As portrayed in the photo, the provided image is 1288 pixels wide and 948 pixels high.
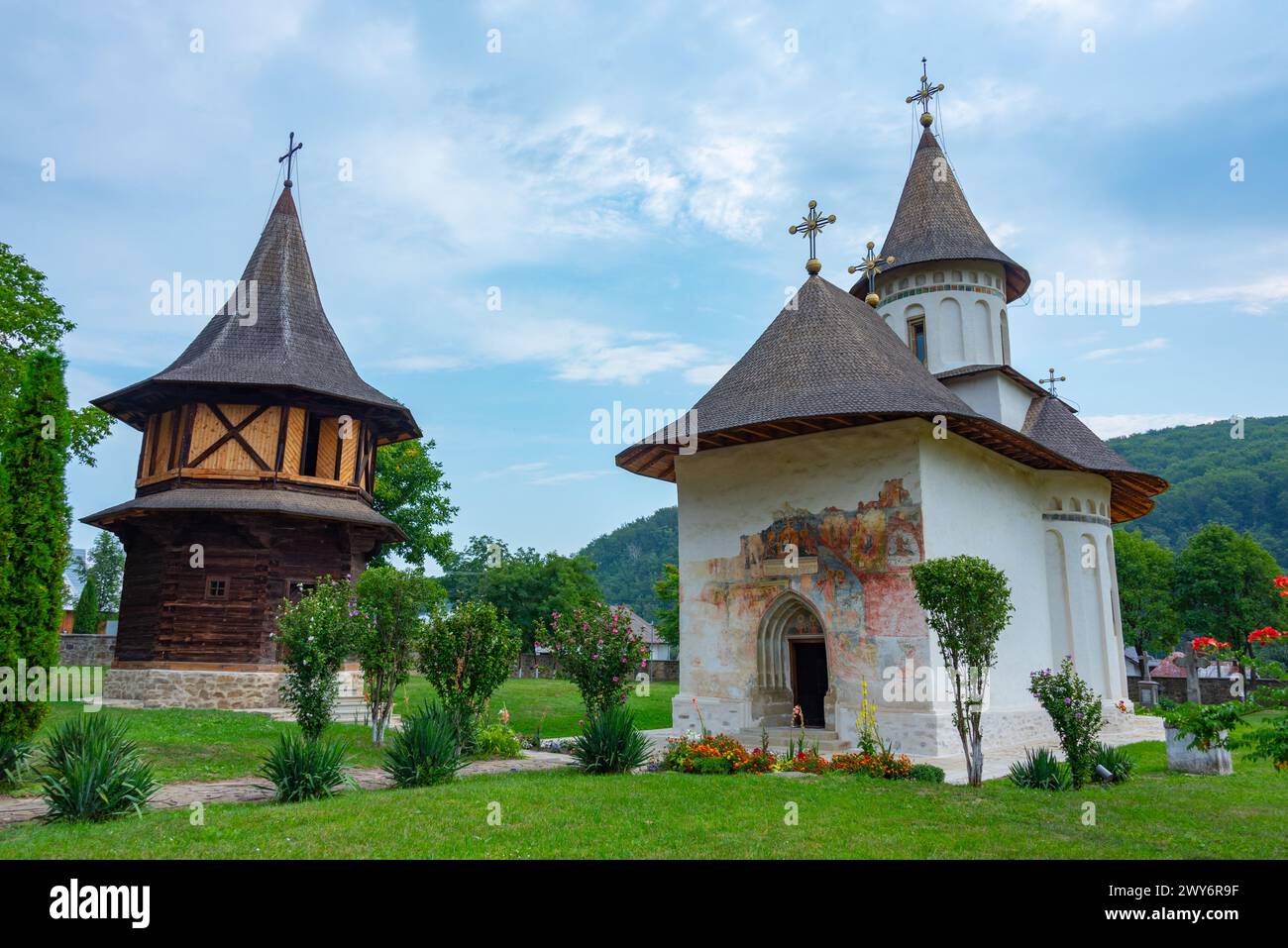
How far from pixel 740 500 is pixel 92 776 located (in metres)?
10.7

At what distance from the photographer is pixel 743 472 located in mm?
15633

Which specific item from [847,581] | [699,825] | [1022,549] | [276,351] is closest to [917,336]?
[1022,549]

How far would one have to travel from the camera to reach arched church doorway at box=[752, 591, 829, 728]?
14758 mm

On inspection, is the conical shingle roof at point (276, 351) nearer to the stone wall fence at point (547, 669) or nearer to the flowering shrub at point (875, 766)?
the flowering shrub at point (875, 766)

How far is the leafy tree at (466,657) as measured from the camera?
12195 millimetres

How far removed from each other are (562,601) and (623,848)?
42.6 meters

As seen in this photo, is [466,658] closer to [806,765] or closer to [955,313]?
[806,765]

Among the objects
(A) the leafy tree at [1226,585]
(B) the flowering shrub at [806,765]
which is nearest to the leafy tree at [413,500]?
(B) the flowering shrub at [806,765]

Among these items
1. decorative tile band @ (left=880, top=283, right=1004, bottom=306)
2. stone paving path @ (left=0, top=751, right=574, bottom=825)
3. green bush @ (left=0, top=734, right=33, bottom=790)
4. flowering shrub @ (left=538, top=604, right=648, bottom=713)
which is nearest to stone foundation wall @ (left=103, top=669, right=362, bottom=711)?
stone paving path @ (left=0, top=751, right=574, bottom=825)

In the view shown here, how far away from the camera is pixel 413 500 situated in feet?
102

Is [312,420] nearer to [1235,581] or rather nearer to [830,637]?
[830,637]

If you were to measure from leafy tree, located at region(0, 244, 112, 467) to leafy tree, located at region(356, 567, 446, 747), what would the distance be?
11.5 m
